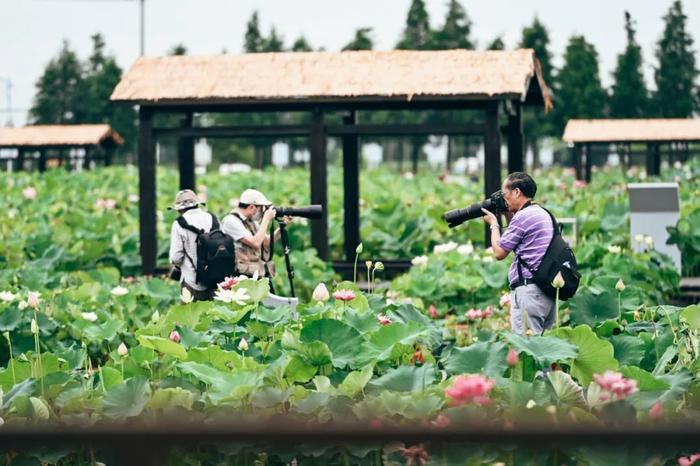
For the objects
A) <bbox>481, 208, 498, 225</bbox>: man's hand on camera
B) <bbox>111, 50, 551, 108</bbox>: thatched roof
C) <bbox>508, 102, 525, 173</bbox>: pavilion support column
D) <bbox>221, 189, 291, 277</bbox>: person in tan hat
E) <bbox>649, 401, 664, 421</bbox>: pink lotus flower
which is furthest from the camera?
<bbox>508, 102, 525, 173</bbox>: pavilion support column

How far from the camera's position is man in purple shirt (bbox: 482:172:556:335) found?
6.77m

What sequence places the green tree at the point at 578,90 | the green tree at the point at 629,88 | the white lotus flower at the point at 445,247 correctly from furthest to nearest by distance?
the green tree at the point at 629,88, the green tree at the point at 578,90, the white lotus flower at the point at 445,247

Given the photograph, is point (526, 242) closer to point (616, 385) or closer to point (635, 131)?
point (616, 385)

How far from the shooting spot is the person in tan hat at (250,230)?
331 inches

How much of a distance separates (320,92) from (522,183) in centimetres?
586

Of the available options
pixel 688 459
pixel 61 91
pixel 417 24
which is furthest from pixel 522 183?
pixel 61 91

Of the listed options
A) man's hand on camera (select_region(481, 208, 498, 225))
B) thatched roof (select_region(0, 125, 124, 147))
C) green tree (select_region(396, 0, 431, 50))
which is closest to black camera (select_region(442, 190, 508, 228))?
man's hand on camera (select_region(481, 208, 498, 225))

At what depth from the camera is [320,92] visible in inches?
491

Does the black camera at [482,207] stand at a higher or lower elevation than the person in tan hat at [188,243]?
higher

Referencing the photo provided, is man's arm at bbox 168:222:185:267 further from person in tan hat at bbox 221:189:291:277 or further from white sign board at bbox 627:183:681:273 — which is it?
white sign board at bbox 627:183:681:273

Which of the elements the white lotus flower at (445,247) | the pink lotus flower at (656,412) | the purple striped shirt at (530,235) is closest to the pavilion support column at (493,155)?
the white lotus flower at (445,247)

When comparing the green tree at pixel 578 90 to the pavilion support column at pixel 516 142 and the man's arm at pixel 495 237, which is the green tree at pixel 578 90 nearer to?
the pavilion support column at pixel 516 142

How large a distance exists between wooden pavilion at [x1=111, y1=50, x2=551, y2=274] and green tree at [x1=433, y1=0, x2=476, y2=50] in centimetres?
4330

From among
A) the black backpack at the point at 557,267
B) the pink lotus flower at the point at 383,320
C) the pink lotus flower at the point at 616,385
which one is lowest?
the pink lotus flower at the point at 616,385
